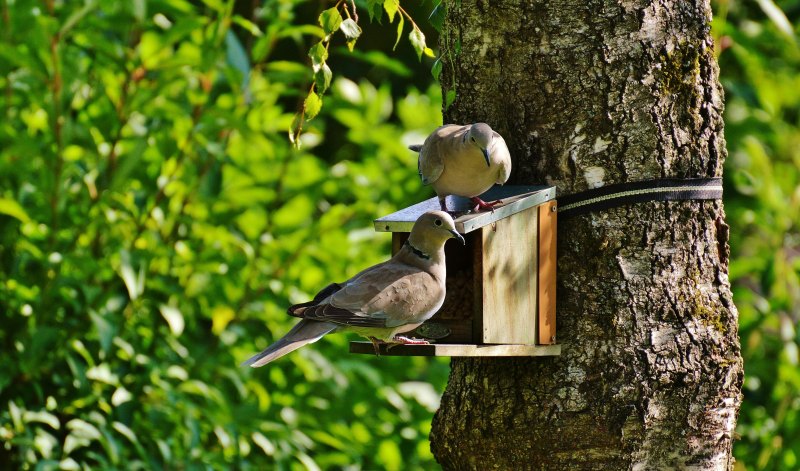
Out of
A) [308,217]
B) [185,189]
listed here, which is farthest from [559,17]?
[308,217]

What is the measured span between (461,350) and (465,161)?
48 cm

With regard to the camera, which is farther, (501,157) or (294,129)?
(501,157)

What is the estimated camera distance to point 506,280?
2.69 meters

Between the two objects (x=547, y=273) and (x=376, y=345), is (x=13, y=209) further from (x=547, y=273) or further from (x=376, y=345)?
(x=547, y=273)

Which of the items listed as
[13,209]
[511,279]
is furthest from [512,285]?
[13,209]

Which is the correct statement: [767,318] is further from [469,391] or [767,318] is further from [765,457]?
[469,391]

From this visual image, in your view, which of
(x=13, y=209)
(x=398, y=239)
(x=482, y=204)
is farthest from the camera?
(x=13, y=209)

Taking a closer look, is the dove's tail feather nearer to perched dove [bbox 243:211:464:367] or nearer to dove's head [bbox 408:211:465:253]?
perched dove [bbox 243:211:464:367]

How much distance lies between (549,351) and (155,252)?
6.24 ft

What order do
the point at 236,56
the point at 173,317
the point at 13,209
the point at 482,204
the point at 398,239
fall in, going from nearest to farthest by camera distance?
the point at 482,204, the point at 398,239, the point at 13,209, the point at 236,56, the point at 173,317

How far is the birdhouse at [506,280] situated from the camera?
8.64 ft

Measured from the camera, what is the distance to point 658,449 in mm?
2701

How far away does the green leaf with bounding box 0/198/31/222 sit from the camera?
3.76m

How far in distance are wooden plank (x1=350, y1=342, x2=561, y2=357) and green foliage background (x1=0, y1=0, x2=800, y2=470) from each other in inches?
39.8
